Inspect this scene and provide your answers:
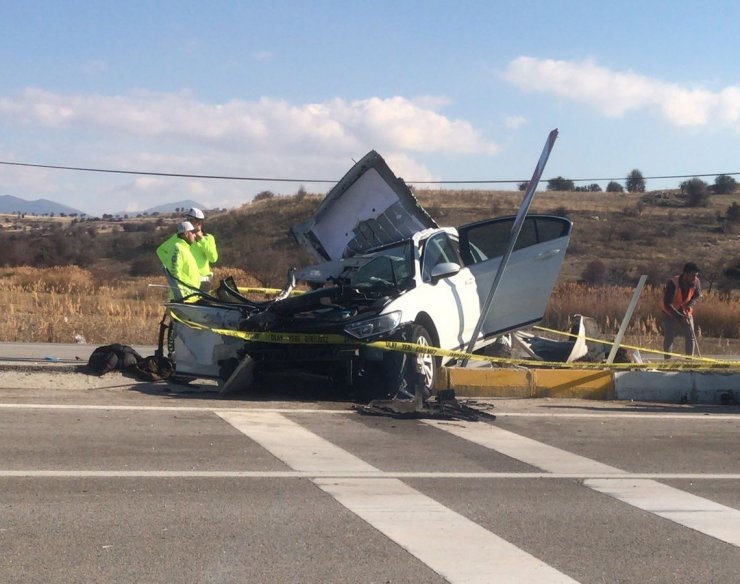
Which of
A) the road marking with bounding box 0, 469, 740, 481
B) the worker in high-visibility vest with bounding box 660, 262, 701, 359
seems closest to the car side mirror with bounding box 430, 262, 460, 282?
the road marking with bounding box 0, 469, 740, 481

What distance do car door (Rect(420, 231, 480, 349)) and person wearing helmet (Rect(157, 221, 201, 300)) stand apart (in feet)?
8.97

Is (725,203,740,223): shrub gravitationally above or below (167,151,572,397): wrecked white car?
above

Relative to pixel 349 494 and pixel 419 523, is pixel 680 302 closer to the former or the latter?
pixel 349 494

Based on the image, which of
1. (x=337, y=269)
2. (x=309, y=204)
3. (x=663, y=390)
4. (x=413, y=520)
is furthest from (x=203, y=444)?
(x=309, y=204)

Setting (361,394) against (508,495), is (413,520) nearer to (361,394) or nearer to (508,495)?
(508,495)

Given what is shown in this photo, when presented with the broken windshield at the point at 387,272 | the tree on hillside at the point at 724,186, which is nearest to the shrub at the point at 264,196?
the tree on hillside at the point at 724,186

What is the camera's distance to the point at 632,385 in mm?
11461

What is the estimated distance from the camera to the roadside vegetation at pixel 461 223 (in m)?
21.4

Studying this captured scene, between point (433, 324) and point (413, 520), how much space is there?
4.97 m

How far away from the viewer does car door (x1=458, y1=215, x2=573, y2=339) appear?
1165 centimetres

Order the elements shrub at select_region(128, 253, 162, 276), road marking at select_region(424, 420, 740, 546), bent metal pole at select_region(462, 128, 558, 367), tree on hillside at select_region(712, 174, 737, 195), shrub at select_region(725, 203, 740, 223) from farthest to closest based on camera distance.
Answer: tree on hillside at select_region(712, 174, 737, 195) < shrub at select_region(725, 203, 740, 223) < shrub at select_region(128, 253, 162, 276) < bent metal pole at select_region(462, 128, 558, 367) < road marking at select_region(424, 420, 740, 546)

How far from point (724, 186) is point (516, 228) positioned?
70.5m

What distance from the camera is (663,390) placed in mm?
11484

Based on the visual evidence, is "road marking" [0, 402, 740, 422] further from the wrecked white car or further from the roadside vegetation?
the roadside vegetation
